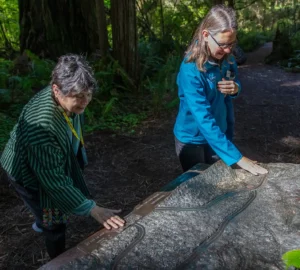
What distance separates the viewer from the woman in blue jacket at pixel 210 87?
7.74ft

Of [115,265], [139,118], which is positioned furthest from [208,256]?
[139,118]

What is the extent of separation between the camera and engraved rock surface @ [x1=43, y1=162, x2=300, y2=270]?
1857 mm

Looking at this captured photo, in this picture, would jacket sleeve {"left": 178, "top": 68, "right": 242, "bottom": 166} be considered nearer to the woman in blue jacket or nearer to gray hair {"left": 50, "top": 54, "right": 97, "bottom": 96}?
the woman in blue jacket

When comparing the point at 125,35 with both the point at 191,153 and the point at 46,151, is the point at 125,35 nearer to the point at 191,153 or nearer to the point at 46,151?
the point at 191,153

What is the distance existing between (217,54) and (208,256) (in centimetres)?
126

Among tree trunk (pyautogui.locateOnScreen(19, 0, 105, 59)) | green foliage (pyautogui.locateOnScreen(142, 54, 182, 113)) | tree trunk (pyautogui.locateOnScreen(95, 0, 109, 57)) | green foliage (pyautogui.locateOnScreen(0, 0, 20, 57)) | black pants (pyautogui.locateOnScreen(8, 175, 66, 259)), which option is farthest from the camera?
green foliage (pyautogui.locateOnScreen(0, 0, 20, 57))

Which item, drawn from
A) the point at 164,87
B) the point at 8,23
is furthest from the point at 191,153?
the point at 8,23

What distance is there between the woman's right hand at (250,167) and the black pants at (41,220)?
4.11 ft

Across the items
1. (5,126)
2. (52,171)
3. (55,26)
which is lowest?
(5,126)

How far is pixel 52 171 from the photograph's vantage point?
194 centimetres

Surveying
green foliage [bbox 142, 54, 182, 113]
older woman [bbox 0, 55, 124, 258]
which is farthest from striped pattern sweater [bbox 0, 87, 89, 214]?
green foliage [bbox 142, 54, 182, 113]

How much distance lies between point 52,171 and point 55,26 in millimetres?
6278

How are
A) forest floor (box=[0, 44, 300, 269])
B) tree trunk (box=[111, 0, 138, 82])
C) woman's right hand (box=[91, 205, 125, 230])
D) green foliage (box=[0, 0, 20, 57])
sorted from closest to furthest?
woman's right hand (box=[91, 205, 125, 230]) < forest floor (box=[0, 44, 300, 269]) < tree trunk (box=[111, 0, 138, 82]) < green foliage (box=[0, 0, 20, 57])

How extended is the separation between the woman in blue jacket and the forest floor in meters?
1.41
